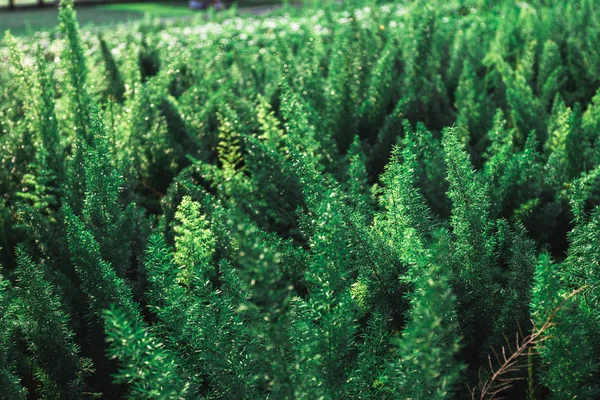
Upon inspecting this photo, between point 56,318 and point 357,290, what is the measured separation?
29.2 inches

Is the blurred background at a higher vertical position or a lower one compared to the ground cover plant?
higher

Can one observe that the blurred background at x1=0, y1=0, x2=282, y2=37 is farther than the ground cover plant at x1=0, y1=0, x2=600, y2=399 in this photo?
Yes

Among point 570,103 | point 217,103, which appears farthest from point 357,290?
point 570,103

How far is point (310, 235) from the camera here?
186cm

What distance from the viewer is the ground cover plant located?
1.27m

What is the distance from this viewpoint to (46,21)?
13.7 metres

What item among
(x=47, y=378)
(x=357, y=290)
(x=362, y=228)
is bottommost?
(x=47, y=378)

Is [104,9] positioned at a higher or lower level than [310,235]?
higher

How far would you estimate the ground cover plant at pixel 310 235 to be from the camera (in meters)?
1.27

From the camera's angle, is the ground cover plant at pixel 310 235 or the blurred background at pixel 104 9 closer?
the ground cover plant at pixel 310 235

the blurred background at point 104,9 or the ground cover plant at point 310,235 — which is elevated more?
the blurred background at point 104,9

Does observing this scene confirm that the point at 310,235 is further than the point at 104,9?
No

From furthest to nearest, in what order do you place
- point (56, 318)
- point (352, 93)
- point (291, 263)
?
point (352, 93), point (291, 263), point (56, 318)

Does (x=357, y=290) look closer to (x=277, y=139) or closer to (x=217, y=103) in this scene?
(x=277, y=139)
